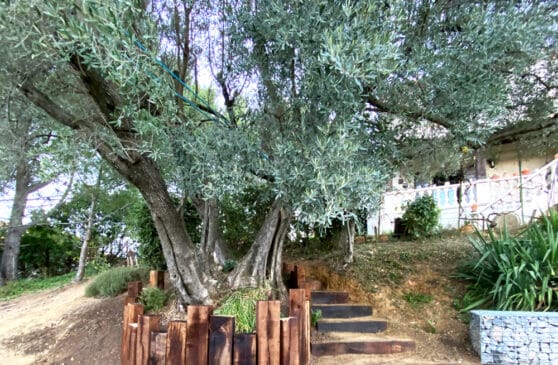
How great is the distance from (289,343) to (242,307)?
631 millimetres

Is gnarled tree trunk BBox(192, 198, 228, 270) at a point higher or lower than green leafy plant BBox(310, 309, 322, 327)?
higher

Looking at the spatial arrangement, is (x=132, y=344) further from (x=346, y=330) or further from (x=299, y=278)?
(x=346, y=330)

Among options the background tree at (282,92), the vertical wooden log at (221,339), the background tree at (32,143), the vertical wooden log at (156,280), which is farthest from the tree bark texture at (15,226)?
the vertical wooden log at (221,339)

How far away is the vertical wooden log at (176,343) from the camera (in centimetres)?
287

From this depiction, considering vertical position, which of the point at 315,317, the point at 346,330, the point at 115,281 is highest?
the point at 115,281

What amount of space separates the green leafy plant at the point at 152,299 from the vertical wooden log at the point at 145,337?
103 centimetres

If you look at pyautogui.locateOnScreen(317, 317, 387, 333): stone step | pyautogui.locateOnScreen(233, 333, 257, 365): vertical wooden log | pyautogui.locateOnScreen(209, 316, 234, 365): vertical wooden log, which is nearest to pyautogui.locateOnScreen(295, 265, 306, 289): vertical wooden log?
pyautogui.locateOnScreen(317, 317, 387, 333): stone step


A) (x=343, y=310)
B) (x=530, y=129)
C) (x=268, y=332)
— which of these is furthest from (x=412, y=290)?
(x=530, y=129)

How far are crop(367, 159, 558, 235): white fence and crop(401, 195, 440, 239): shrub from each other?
1.56 ft

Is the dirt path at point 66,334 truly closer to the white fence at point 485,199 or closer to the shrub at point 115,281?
the shrub at point 115,281

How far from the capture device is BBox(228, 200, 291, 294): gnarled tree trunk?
3959mm

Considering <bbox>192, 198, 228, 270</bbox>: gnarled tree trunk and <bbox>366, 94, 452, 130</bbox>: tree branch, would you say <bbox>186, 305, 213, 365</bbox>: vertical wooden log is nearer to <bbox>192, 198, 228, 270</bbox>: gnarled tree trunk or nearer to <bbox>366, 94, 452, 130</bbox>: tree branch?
<bbox>192, 198, 228, 270</bbox>: gnarled tree trunk

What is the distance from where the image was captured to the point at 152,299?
165 inches

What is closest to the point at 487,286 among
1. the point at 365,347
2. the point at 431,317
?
the point at 431,317
